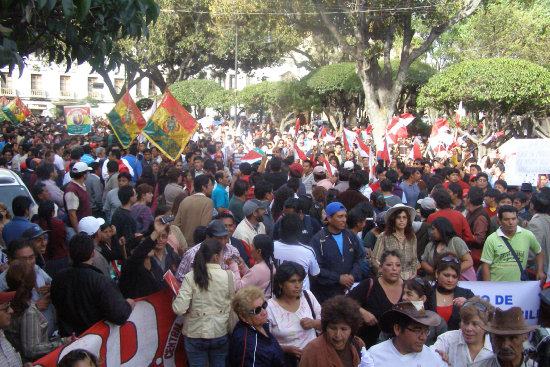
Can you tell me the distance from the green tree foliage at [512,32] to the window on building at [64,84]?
147ft

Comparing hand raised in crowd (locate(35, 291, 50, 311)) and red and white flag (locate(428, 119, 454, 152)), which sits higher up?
red and white flag (locate(428, 119, 454, 152))

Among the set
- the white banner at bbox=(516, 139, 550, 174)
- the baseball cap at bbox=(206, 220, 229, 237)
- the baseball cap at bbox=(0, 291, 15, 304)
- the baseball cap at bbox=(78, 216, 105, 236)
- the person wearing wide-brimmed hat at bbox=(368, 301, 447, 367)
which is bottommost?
the person wearing wide-brimmed hat at bbox=(368, 301, 447, 367)

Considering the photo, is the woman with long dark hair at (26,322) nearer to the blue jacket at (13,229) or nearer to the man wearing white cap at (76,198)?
the blue jacket at (13,229)

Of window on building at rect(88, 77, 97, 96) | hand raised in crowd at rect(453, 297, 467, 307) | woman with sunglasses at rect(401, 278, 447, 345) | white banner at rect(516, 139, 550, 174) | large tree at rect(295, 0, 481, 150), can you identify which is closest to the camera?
woman with sunglasses at rect(401, 278, 447, 345)

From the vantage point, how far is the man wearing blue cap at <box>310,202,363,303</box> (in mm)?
5520

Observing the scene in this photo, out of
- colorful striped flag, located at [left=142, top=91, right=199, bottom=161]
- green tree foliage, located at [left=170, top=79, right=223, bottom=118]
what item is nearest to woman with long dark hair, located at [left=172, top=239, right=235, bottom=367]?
colorful striped flag, located at [left=142, top=91, right=199, bottom=161]

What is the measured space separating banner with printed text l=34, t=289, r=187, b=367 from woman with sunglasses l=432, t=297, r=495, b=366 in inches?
87.6

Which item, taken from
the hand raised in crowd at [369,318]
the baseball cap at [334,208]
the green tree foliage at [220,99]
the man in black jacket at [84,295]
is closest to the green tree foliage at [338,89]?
the green tree foliage at [220,99]

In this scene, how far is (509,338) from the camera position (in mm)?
3559

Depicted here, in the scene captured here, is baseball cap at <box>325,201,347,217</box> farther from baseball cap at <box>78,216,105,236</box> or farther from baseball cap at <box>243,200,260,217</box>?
baseball cap at <box>78,216,105,236</box>

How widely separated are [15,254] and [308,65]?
42.4 metres

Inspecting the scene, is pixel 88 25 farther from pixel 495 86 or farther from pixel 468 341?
pixel 495 86

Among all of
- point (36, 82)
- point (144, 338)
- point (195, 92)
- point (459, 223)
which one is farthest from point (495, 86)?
Answer: point (36, 82)

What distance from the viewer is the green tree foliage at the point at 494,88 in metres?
20.3
